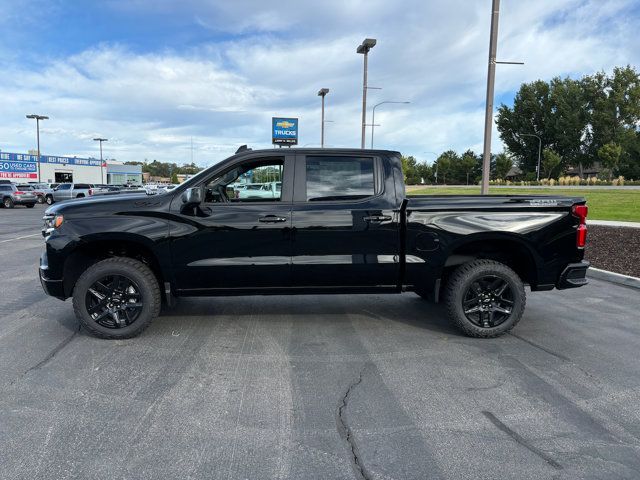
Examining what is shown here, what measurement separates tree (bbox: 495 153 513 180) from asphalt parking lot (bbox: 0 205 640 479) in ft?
282

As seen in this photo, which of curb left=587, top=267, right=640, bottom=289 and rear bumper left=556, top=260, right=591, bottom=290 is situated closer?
rear bumper left=556, top=260, right=591, bottom=290

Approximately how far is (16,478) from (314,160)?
3.65 metres

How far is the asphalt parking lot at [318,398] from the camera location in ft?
9.38

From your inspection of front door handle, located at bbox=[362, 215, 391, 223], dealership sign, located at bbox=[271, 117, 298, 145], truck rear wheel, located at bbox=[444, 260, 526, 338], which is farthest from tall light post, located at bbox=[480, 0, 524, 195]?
dealership sign, located at bbox=[271, 117, 298, 145]

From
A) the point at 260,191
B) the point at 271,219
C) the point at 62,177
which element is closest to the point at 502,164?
the point at 62,177

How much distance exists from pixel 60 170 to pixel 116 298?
303ft

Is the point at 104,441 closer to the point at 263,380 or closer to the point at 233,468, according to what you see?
the point at 233,468

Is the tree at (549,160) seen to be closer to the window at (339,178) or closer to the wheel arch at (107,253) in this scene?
the window at (339,178)

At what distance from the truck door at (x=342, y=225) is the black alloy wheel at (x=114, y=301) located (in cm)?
166

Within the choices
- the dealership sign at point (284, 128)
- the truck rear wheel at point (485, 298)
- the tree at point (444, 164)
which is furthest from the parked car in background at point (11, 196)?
the tree at point (444, 164)

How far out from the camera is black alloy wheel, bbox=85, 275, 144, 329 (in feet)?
16.1

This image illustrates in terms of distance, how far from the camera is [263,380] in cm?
401

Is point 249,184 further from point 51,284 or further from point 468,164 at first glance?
point 468,164

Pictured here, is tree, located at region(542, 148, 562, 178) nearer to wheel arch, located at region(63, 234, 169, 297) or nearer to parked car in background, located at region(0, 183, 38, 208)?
parked car in background, located at region(0, 183, 38, 208)
